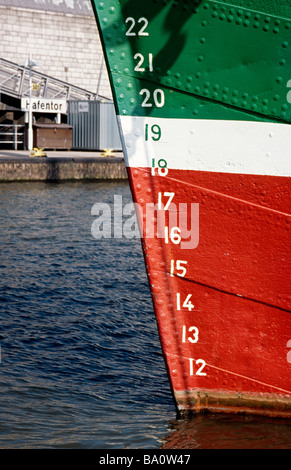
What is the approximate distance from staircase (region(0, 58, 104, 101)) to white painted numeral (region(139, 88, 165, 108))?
26.8m

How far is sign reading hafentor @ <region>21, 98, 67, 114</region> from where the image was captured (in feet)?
103

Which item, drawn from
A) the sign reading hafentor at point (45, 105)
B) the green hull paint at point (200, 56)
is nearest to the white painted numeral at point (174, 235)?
the green hull paint at point (200, 56)

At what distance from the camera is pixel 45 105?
32344mm

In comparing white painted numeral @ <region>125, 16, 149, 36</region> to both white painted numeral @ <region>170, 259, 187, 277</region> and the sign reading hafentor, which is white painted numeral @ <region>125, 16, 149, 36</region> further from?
the sign reading hafentor

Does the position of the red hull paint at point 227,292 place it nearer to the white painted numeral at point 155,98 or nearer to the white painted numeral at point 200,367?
the white painted numeral at point 200,367

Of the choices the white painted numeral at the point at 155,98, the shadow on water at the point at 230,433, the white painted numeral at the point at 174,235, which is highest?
the white painted numeral at the point at 155,98

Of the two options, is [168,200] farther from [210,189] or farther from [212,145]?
[212,145]

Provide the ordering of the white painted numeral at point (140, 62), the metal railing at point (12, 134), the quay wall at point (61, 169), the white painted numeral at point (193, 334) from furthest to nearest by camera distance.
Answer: the metal railing at point (12, 134) < the quay wall at point (61, 169) < the white painted numeral at point (193, 334) < the white painted numeral at point (140, 62)

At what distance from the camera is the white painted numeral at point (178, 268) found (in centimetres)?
604

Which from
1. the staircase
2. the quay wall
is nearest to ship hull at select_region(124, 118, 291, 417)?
the quay wall

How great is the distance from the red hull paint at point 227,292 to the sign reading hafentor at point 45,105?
26.3 meters

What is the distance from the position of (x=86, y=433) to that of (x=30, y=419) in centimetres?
60

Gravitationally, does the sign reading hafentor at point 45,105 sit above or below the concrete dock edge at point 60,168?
above

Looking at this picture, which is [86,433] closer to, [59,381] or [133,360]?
[59,381]
